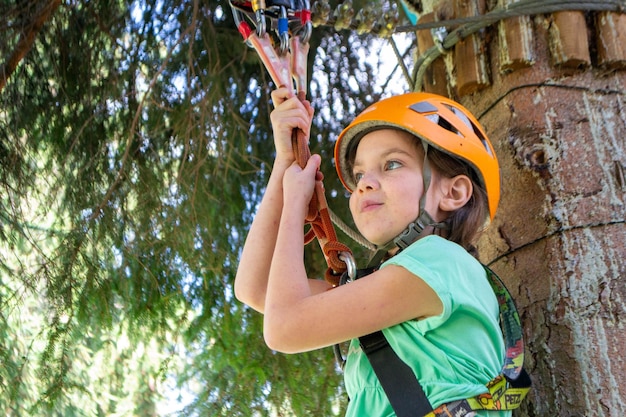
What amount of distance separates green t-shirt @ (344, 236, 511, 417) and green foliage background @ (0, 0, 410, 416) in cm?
180

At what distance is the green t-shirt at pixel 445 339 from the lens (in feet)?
5.91

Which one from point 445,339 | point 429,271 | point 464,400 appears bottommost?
point 464,400

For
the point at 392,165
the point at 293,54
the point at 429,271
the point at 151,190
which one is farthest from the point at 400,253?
the point at 151,190

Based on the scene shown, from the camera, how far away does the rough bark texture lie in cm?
208

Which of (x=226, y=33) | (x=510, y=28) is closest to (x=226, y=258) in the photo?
(x=226, y=33)

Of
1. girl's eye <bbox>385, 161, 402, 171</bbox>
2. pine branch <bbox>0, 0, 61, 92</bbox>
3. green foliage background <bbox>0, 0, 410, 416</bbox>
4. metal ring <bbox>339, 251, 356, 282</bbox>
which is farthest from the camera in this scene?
green foliage background <bbox>0, 0, 410, 416</bbox>

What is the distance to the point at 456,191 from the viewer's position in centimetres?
219

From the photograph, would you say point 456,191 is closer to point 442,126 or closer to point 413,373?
point 442,126

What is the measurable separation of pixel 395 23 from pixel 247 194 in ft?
4.96

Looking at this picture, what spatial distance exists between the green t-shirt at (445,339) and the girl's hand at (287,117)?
499 mm

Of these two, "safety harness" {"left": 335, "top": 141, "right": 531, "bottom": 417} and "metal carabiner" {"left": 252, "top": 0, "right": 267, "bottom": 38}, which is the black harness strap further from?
"metal carabiner" {"left": 252, "top": 0, "right": 267, "bottom": 38}

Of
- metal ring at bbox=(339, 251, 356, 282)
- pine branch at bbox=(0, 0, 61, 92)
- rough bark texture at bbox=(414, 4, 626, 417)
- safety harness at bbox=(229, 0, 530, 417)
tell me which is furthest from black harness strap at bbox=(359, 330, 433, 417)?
pine branch at bbox=(0, 0, 61, 92)

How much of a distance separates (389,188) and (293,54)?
1.56 ft

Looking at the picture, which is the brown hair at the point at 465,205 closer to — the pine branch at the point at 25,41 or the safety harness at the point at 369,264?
the safety harness at the point at 369,264
